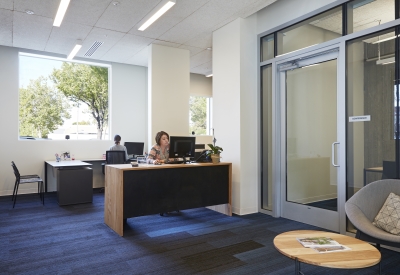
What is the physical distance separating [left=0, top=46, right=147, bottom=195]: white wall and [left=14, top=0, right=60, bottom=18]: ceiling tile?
7.97ft

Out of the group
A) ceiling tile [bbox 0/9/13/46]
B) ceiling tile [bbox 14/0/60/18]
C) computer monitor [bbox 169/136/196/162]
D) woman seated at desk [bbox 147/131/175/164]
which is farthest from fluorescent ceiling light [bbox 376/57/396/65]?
ceiling tile [bbox 0/9/13/46]

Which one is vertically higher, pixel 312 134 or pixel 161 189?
pixel 312 134

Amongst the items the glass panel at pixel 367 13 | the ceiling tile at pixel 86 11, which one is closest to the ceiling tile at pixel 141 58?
the ceiling tile at pixel 86 11

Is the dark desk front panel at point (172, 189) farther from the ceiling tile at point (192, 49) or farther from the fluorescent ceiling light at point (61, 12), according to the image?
the ceiling tile at point (192, 49)

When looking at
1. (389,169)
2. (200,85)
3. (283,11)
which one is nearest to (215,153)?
(389,169)

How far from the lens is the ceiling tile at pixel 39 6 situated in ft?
13.7

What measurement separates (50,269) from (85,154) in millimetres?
4622

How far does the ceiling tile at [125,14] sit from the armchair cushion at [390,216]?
3.93m

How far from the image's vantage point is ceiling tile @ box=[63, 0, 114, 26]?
4230 millimetres

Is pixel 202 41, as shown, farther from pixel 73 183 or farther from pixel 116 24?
pixel 73 183

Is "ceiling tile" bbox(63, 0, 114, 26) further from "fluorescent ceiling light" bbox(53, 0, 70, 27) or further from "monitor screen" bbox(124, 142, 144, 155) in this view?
"monitor screen" bbox(124, 142, 144, 155)

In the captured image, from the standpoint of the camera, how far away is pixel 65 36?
18.3ft

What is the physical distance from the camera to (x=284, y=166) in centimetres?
457

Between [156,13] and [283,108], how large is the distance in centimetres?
255
